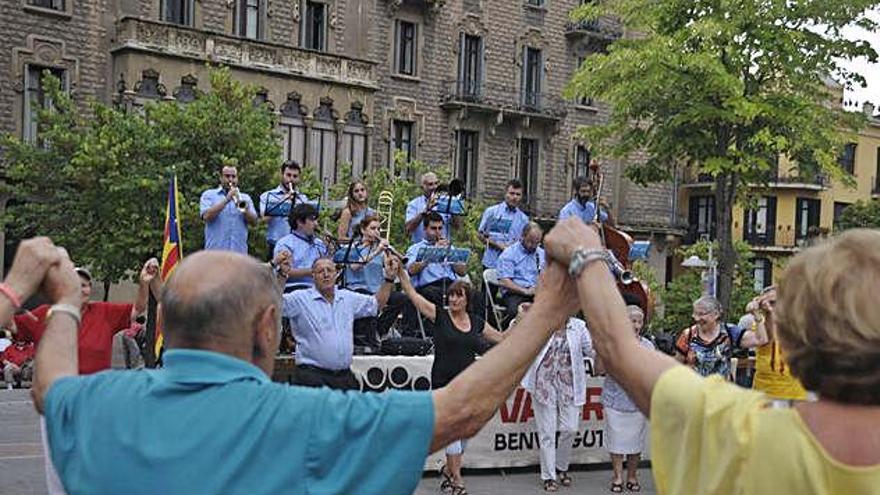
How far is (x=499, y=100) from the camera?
144 ft

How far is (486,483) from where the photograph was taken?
12.1 metres

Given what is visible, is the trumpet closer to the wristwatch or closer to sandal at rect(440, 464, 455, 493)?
sandal at rect(440, 464, 455, 493)

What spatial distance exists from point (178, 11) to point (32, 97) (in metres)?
5.18

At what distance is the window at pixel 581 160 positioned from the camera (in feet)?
154

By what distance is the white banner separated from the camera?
12000 millimetres

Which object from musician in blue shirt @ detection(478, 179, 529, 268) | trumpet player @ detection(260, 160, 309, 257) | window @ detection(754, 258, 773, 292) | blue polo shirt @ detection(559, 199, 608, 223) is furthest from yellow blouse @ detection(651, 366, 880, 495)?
window @ detection(754, 258, 773, 292)

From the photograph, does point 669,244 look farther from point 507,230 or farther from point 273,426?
point 273,426

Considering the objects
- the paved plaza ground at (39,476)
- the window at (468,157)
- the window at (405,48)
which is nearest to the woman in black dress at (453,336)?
the paved plaza ground at (39,476)

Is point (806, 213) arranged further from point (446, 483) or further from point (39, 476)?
point (39, 476)

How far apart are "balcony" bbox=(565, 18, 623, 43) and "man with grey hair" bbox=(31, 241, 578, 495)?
4355cm

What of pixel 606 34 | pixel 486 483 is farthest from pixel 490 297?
pixel 606 34

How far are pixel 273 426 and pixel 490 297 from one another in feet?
41.7

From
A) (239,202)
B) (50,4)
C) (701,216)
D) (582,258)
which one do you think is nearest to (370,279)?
(239,202)

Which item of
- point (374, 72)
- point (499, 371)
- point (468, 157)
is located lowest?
point (499, 371)
